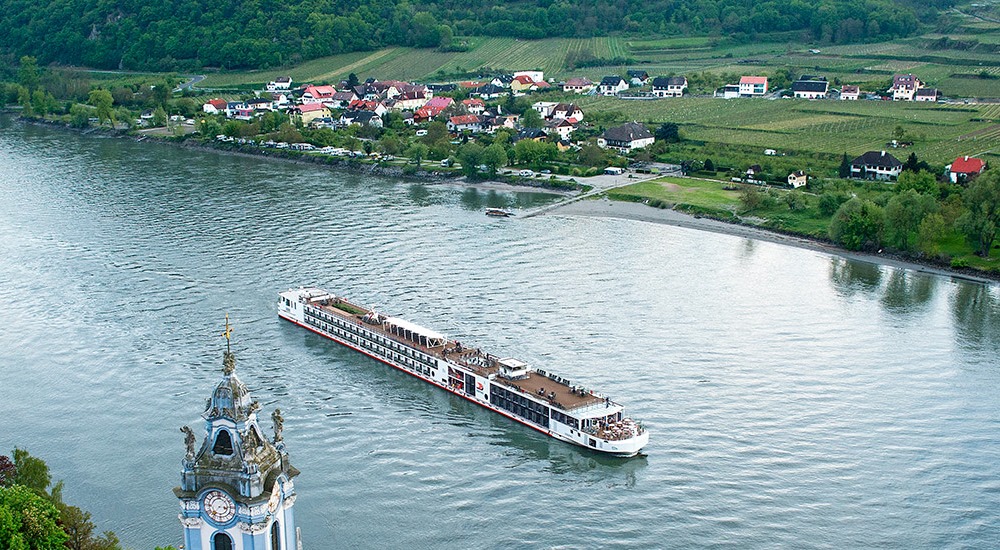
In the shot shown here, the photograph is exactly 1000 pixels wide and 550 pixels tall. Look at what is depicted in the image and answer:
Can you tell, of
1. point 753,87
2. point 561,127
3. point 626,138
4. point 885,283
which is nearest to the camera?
point 885,283

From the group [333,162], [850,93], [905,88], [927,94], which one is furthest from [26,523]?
[905,88]

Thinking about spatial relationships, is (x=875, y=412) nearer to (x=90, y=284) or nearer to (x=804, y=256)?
(x=804, y=256)

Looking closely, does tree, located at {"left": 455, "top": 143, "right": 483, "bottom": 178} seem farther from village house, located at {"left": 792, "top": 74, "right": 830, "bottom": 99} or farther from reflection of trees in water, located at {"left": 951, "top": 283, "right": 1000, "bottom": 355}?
village house, located at {"left": 792, "top": 74, "right": 830, "bottom": 99}

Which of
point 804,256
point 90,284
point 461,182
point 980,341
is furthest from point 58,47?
point 980,341

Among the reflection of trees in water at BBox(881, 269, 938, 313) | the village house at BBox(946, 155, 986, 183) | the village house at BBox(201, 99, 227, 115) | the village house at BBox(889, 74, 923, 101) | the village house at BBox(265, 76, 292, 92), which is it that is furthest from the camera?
the village house at BBox(265, 76, 292, 92)

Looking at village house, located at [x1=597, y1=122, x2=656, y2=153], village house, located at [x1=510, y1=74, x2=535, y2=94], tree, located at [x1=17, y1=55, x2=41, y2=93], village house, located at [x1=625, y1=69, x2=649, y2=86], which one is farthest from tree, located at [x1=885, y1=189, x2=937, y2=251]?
tree, located at [x1=17, y1=55, x2=41, y2=93]

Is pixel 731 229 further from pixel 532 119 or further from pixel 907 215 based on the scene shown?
pixel 532 119
